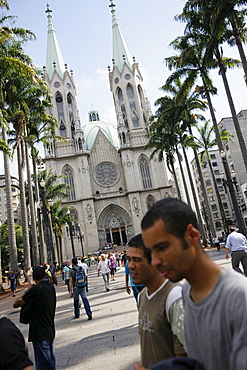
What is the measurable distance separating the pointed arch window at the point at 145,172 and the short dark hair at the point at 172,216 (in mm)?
49000

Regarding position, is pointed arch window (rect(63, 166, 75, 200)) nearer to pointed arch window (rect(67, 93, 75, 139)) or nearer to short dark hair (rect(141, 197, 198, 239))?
pointed arch window (rect(67, 93, 75, 139))

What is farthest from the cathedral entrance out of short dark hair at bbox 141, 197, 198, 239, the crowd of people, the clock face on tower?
short dark hair at bbox 141, 197, 198, 239

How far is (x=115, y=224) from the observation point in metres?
50.1

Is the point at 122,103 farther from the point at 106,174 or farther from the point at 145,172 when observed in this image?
the point at 145,172

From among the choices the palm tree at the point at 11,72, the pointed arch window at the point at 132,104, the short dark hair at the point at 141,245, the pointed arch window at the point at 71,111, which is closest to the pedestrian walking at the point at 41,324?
the short dark hair at the point at 141,245

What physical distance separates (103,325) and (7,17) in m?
18.2

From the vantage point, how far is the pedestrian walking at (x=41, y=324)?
3678mm

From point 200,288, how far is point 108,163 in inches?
2024

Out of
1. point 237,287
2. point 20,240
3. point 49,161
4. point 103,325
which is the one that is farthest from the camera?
point 20,240

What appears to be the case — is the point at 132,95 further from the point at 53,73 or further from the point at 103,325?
the point at 103,325

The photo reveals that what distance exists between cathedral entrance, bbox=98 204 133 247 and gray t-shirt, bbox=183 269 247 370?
159ft

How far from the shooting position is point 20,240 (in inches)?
2053

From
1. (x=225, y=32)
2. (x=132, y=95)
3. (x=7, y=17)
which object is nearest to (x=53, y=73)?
(x=132, y=95)

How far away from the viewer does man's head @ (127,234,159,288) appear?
246 cm
